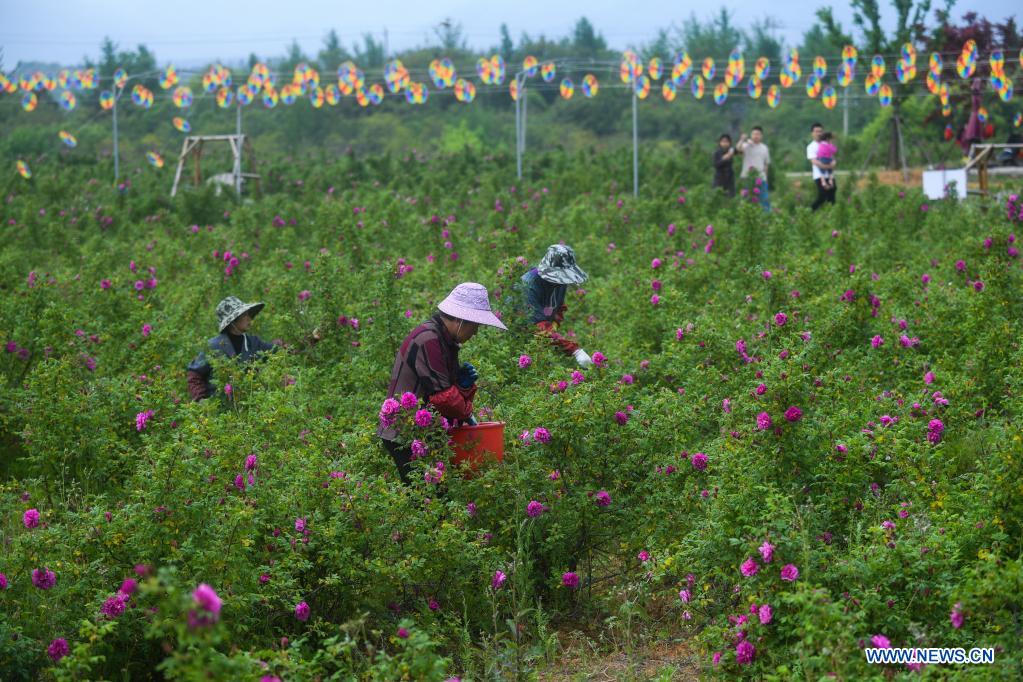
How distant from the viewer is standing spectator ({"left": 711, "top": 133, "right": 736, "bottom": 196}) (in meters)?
15.8

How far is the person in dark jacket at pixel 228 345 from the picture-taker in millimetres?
6523

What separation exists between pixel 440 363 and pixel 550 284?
2213mm

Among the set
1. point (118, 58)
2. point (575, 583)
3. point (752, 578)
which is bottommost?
point (575, 583)

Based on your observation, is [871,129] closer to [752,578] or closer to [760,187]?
[760,187]

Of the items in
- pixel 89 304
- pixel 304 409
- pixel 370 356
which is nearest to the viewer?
pixel 304 409

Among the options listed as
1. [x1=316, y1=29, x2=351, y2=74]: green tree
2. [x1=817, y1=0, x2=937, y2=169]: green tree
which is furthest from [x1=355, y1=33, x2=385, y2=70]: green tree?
[x1=817, y1=0, x2=937, y2=169]: green tree

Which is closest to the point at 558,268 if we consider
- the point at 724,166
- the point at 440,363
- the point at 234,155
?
the point at 440,363

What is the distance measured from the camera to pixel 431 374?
4.90 metres

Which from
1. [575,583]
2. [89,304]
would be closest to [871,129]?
[89,304]

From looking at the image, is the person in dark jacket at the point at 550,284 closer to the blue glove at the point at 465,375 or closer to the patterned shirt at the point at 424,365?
the blue glove at the point at 465,375

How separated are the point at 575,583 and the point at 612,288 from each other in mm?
4441

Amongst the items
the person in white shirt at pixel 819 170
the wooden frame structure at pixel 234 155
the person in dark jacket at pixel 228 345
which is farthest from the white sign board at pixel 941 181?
the person in dark jacket at pixel 228 345

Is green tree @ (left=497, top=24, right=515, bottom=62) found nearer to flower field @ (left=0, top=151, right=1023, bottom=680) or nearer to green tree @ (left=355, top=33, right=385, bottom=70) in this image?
green tree @ (left=355, top=33, right=385, bottom=70)

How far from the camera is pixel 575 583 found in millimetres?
4605
